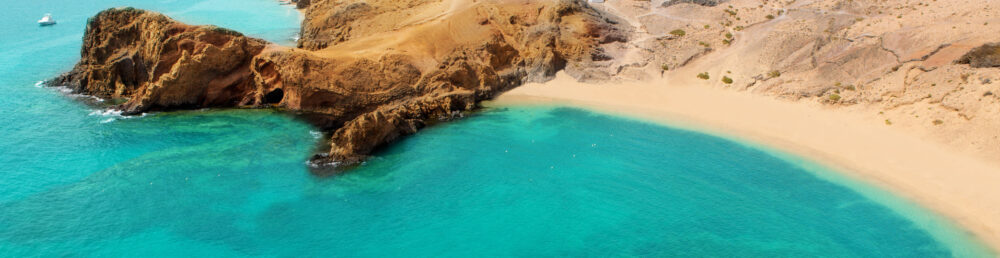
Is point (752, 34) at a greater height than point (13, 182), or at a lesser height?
greater

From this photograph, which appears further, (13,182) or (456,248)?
(13,182)

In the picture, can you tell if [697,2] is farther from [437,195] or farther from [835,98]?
[437,195]

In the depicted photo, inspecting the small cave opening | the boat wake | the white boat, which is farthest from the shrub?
the white boat

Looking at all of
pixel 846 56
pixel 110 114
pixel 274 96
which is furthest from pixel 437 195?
pixel 846 56

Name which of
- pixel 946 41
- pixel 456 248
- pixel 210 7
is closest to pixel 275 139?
pixel 456 248

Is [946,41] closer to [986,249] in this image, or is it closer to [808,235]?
[986,249]

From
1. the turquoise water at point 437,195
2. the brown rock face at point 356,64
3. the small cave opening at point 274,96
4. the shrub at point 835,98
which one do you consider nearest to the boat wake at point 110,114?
the turquoise water at point 437,195
